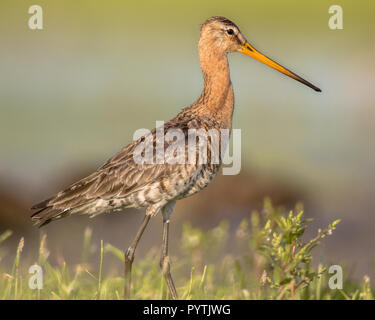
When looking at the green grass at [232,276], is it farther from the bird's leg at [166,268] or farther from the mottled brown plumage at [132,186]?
the mottled brown plumage at [132,186]

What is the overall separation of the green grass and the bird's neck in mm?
1149

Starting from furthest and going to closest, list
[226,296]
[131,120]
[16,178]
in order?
[131,120]
[16,178]
[226,296]

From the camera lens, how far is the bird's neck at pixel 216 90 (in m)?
7.40

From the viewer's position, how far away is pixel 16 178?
41.5 feet

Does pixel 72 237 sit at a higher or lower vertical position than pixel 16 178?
lower

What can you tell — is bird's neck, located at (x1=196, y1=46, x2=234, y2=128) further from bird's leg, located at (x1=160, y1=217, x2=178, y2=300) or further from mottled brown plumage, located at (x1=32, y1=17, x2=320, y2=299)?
bird's leg, located at (x1=160, y1=217, x2=178, y2=300)

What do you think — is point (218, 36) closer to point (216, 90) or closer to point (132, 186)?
point (216, 90)

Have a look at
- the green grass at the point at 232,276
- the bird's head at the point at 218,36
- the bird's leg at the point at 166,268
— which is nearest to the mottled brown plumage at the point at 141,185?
the bird's leg at the point at 166,268

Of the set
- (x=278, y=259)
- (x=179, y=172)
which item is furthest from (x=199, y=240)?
(x=278, y=259)

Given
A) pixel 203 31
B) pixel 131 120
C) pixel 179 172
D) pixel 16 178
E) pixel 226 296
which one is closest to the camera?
pixel 226 296

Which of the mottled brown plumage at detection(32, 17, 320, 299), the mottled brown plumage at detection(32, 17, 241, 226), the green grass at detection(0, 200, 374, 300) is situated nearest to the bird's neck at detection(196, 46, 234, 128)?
the mottled brown plumage at detection(32, 17, 320, 299)

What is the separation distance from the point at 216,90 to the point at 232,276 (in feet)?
6.32
